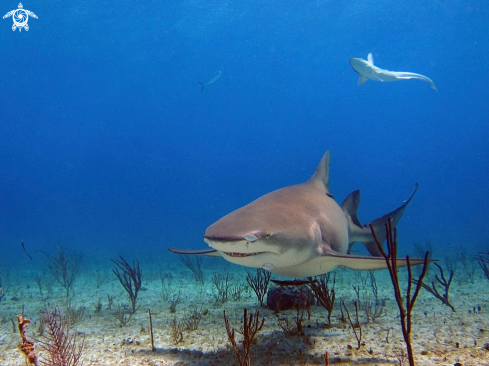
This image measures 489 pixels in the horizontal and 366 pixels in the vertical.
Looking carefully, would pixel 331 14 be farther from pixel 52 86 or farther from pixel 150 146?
pixel 150 146

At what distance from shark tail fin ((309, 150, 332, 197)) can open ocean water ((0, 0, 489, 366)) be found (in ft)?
7.99

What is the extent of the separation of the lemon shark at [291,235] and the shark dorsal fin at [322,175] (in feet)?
0.92

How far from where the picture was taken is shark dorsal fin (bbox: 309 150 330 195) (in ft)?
17.8

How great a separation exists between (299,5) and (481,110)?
9533 centimetres

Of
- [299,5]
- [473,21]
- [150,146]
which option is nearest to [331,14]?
[299,5]

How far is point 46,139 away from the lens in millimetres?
86000

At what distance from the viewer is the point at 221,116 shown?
9606cm

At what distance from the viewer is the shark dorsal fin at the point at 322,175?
214 inches

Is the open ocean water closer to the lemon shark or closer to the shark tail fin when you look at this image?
the lemon shark

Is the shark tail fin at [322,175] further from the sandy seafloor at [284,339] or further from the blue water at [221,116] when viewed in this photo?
the blue water at [221,116]

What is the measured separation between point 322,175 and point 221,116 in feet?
308

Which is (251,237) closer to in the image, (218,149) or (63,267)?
(63,267)

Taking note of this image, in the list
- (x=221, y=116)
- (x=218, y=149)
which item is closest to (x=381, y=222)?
(x=221, y=116)

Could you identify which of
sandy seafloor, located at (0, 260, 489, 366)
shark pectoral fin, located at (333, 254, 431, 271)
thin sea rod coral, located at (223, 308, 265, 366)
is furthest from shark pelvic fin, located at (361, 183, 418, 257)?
thin sea rod coral, located at (223, 308, 265, 366)
